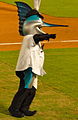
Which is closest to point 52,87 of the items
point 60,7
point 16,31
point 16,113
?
point 16,113

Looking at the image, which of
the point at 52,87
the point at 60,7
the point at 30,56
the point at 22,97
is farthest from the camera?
the point at 60,7

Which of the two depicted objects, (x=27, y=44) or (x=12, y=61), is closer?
(x=27, y=44)

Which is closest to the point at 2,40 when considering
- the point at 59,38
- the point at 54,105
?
the point at 59,38

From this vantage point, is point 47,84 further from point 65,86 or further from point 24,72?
point 24,72

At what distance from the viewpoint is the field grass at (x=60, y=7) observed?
23.0 meters

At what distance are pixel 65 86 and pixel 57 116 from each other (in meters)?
2.18

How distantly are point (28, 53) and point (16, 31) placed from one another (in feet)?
38.4

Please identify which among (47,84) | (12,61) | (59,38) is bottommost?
(59,38)

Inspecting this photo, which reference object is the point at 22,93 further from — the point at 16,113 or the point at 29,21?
the point at 29,21

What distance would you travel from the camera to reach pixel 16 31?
18.0 meters

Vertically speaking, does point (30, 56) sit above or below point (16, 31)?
above

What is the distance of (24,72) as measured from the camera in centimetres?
657

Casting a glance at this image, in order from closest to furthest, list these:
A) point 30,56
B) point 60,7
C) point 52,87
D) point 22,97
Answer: point 30,56
point 22,97
point 52,87
point 60,7

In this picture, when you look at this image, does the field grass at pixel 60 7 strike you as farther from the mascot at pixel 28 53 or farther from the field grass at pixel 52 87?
the mascot at pixel 28 53
